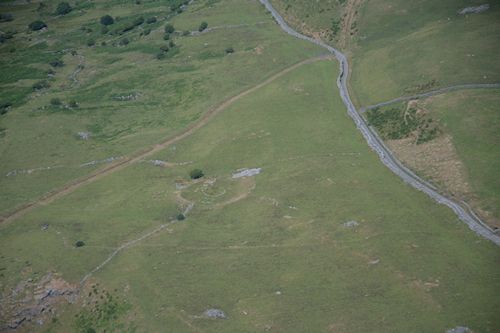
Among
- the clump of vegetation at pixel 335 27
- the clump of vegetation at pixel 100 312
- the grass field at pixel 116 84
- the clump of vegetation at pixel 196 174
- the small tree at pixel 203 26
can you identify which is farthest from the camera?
the small tree at pixel 203 26

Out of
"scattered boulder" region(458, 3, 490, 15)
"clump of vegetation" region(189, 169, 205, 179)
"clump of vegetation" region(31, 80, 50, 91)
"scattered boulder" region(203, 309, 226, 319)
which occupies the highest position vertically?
"scattered boulder" region(458, 3, 490, 15)

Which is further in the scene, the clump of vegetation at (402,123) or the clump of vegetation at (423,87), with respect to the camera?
the clump of vegetation at (423,87)

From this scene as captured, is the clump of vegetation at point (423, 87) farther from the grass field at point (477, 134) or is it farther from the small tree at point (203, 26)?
the small tree at point (203, 26)

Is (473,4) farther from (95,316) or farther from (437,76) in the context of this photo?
(95,316)

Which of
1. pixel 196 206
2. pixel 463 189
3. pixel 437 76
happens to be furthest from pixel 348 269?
pixel 437 76

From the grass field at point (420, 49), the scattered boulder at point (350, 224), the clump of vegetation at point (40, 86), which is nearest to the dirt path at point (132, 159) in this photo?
the grass field at point (420, 49)

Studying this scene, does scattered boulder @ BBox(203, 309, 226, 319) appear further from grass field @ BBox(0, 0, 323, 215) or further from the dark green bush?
the dark green bush

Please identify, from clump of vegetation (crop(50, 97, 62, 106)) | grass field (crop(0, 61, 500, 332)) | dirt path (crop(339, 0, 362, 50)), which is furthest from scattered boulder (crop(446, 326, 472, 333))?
clump of vegetation (crop(50, 97, 62, 106))

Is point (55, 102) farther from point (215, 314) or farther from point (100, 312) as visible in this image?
point (215, 314)
